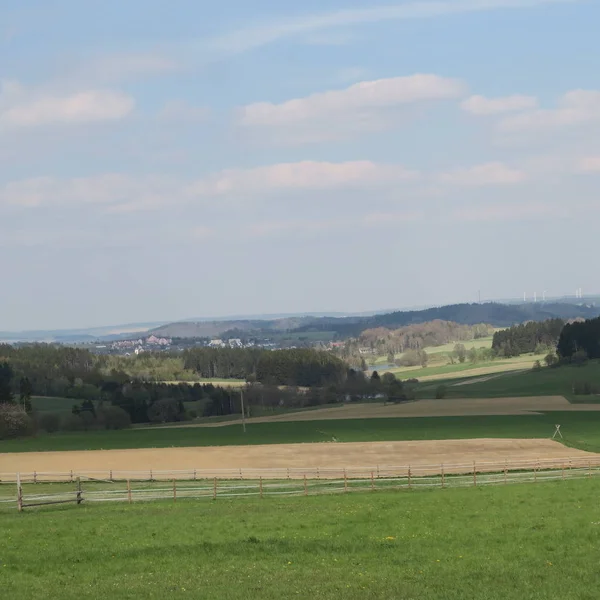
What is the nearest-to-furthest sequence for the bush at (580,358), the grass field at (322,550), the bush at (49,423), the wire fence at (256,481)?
the grass field at (322,550), the wire fence at (256,481), the bush at (49,423), the bush at (580,358)

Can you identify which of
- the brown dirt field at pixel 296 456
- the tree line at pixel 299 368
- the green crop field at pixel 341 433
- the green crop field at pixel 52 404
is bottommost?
the green crop field at pixel 341 433

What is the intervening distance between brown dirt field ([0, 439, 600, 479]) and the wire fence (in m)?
1.57

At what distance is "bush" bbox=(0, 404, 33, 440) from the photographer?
291 feet

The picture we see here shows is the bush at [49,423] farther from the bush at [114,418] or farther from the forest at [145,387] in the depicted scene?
the bush at [114,418]

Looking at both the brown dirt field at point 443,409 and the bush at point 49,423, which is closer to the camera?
the brown dirt field at point 443,409

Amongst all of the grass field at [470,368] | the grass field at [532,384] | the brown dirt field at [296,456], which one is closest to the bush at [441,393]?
the grass field at [532,384]

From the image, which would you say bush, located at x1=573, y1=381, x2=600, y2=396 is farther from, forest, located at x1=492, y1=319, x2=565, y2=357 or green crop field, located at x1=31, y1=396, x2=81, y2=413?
forest, located at x1=492, y1=319, x2=565, y2=357

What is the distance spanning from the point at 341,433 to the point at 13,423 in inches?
1259

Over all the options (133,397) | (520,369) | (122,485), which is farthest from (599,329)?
(122,485)

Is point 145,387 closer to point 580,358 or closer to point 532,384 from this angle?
point 532,384

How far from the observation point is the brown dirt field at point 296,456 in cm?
6050

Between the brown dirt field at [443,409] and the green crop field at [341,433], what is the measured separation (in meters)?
4.52

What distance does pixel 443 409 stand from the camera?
99.7 meters

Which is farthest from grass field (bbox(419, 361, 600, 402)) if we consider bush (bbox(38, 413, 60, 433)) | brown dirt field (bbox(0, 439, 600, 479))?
bush (bbox(38, 413, 60, 433))
